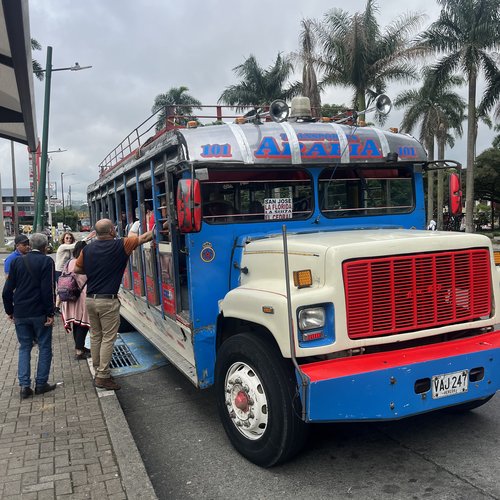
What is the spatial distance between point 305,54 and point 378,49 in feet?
10.8

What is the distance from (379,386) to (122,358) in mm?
4508

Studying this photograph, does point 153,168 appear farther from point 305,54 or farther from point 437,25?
point 437,25

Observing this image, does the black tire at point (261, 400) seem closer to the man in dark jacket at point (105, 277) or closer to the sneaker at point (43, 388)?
the man in dark jacket at point (105, 277)

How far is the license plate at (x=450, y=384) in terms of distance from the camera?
3343 mm

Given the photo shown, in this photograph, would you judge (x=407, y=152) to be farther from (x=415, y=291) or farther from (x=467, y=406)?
(x=467, y=406)

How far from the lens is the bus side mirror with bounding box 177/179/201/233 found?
12.8 feet

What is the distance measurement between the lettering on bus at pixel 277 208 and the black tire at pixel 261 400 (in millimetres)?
1303

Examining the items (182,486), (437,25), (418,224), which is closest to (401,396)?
(182,486)

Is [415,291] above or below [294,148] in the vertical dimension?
below

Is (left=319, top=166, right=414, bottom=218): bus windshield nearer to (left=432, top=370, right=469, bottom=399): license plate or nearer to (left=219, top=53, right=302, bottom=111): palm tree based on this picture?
(left=432, top=370, right=469, bottom=399): license plate

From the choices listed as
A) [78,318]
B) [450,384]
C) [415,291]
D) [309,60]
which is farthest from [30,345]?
[309,60]

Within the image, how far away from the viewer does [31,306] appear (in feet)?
16.9

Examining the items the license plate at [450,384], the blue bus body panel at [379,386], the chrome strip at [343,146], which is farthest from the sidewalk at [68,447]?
the chrome strip at [343,146]

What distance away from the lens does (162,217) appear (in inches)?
207
